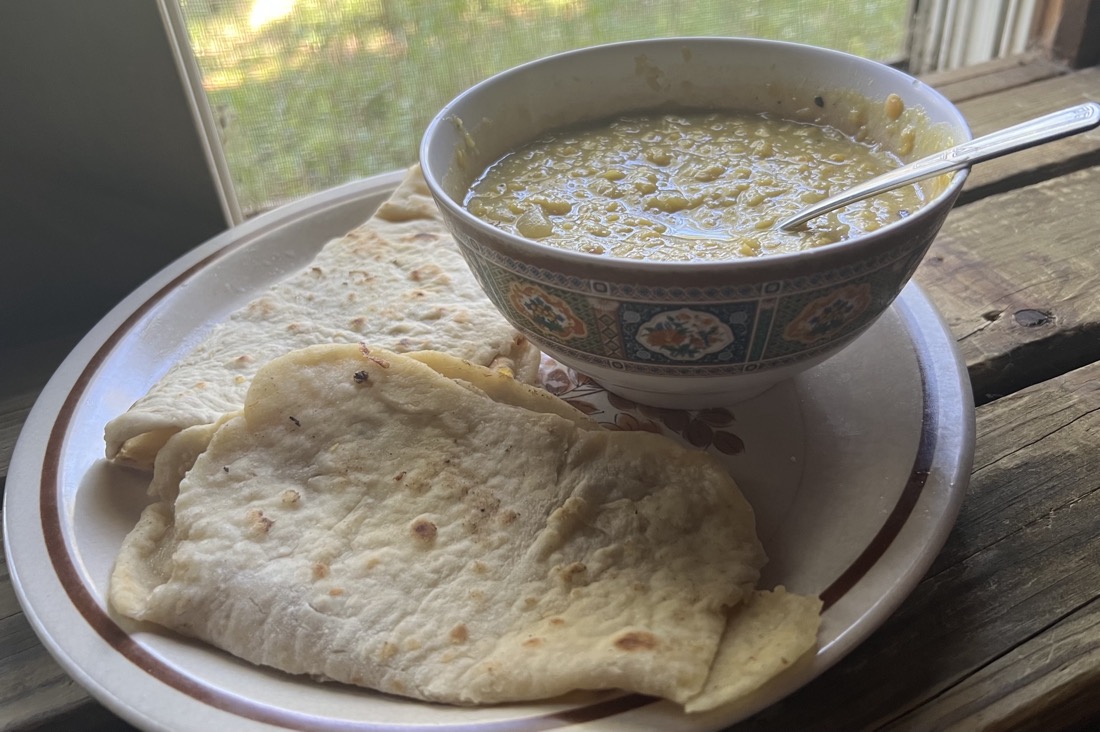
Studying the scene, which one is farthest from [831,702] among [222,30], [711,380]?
[222,30]

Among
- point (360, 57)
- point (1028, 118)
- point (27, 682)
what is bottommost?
point (27, 682)

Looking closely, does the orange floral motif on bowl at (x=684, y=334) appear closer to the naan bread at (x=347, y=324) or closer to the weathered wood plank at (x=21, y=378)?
the naan bread at (x=347, y=324)

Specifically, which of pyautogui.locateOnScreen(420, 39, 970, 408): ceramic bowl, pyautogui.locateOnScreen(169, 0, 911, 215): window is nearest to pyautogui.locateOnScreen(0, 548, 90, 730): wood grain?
pyautogui.locateOnScreen(420, 39, 970, 408): ceramic bowl

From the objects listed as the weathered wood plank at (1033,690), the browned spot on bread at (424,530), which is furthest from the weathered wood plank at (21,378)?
the weathered wood plank at (1033,690)

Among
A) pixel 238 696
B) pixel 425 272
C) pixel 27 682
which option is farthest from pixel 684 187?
pixel 27 682

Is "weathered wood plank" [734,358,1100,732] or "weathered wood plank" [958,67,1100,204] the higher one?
"weathered wood plank" [958,67,1100,204]

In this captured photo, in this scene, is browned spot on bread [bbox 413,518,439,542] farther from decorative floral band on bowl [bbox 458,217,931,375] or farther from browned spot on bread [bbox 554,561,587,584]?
decorative floral band on bowl [bbox 458,217,931,375]

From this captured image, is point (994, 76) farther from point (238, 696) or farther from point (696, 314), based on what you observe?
point (238, 696)

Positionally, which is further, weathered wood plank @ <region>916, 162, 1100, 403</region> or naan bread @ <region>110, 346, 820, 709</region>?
weathered wood plank @ <region>916, 162, 1100, 403</region>
